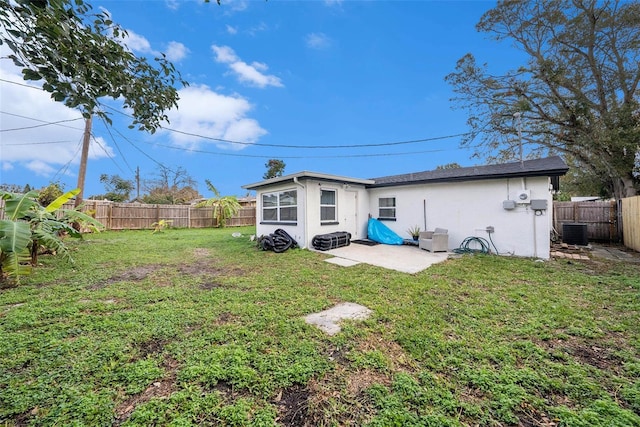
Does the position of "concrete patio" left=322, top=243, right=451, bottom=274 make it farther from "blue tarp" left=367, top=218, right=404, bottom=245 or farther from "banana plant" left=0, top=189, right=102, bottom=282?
"banana plant" left=0, top=189, right=102, bottom=282

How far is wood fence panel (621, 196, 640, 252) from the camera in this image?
25.2ft

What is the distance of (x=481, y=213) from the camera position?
7.76 meters

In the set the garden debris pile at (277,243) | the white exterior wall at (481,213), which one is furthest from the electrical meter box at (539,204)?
the garden debris pile at (277,243)

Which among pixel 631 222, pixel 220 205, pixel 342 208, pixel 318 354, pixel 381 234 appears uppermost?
pixel 220 205

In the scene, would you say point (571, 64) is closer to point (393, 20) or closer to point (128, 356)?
point (393, 20)

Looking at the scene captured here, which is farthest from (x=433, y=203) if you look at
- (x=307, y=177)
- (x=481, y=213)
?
(x=307, y=177)

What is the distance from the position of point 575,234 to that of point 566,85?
7.38m


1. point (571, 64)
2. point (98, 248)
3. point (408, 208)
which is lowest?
point (98, 248)

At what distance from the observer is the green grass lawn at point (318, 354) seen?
1.81 m

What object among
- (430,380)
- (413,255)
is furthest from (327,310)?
(413,255)

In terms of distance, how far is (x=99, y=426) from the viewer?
5.47 feet

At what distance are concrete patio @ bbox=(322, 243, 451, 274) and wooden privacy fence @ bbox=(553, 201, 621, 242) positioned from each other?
22.3 feet

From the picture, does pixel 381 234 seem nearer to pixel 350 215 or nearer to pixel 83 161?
pixel 350 215

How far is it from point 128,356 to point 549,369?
3.86 meters
